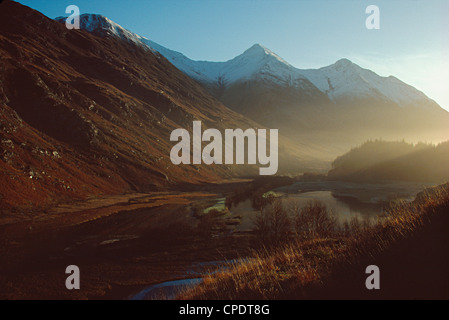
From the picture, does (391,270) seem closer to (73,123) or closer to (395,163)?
(73,123)

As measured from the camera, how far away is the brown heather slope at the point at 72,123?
59.2m

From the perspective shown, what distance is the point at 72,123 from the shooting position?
84.1m

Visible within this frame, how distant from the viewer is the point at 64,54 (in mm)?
140250

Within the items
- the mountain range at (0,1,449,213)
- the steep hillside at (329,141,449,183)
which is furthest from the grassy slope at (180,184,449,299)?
the steep hillside at (329,141,449,183)

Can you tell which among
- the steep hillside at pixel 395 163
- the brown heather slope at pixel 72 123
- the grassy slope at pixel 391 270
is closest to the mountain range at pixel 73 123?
the brown heather slope at pixel 72 123

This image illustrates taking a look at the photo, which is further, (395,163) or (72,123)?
(395,163)

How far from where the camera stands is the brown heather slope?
5919cm

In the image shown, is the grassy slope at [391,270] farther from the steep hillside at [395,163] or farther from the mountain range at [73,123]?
the steep hillside at [395,163]

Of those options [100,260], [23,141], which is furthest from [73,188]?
[100,260]

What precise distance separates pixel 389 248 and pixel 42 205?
6065 centimetres

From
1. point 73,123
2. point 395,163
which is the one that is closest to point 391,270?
point 73,123

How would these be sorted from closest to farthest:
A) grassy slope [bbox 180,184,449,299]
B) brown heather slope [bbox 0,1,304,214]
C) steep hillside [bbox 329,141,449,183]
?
grassy slope [bbox 180,184,449,299], brown heather slope [bbox 0,1,304,214], steep hillside [bbox 329,141,449,183]

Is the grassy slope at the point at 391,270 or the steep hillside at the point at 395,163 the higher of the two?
the steep hillside at the point at 395,163

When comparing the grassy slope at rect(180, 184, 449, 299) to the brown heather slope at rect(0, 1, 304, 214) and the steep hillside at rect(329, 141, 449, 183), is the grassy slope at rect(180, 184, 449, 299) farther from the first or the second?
the steep hillside at rect(329, 141, 449, 183)
